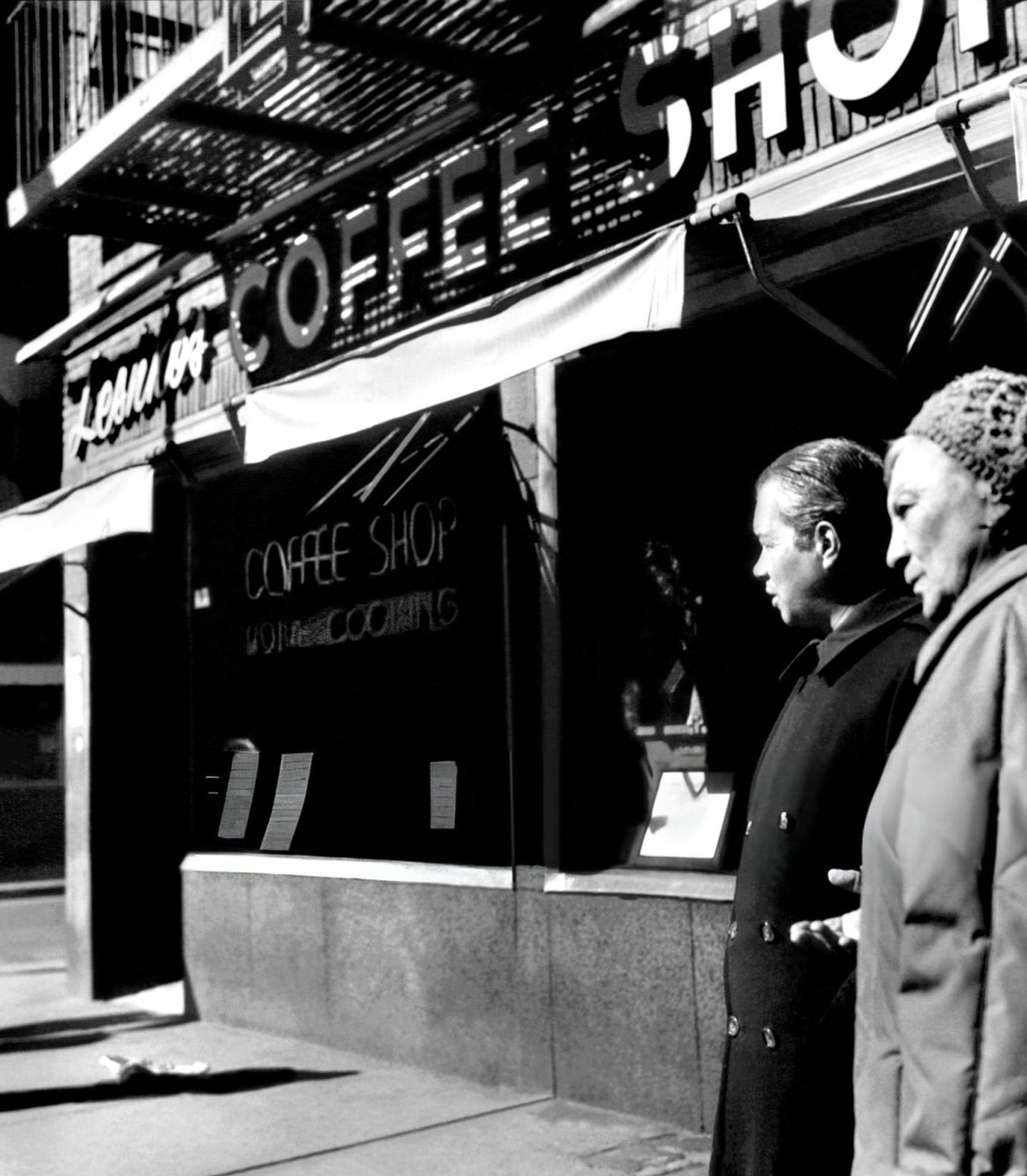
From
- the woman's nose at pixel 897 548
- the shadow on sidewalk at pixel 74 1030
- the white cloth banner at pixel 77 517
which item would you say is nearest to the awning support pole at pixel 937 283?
the woman's nose at pixel 897 548

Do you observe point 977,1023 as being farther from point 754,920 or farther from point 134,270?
point 134,270

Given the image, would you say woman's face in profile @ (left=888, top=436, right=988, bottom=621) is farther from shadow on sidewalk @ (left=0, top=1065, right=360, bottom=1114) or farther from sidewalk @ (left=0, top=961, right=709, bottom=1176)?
shadow on sidewalk @ (left=0, top=1065, right=360, bottom=1114)

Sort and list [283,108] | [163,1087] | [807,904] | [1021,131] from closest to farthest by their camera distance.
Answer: [807,904] → [1021,131] → [163,1087] → [283,108]

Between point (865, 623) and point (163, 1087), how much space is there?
5081mm

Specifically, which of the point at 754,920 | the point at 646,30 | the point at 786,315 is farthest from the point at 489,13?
the point at 754,920

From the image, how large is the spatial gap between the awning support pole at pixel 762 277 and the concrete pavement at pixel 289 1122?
285 cm

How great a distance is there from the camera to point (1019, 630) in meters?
1.73

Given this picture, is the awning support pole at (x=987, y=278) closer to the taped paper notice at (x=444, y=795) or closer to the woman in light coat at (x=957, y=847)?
the woman in light coat at (x=957, y=847)

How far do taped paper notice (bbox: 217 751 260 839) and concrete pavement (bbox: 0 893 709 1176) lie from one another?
115 cm

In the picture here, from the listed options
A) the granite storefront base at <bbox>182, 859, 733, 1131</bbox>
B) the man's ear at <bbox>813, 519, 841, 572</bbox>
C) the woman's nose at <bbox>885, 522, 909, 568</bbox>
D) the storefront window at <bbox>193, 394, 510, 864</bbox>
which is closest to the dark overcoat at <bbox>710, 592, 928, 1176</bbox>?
the man's ear at <bbox>813, 519, 841, 572</bbox>

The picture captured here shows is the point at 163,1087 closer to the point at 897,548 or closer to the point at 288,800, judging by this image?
the point at 288,800

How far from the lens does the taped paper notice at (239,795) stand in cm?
840

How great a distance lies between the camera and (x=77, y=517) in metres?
7.76

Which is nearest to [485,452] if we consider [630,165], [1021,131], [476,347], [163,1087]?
[630,165]
